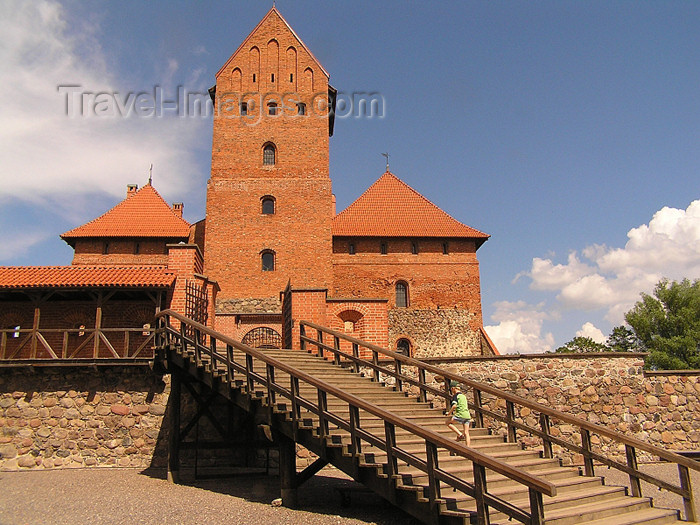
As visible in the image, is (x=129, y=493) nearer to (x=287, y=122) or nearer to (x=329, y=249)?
(x=329, y=249)

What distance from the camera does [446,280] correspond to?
71.5 ft

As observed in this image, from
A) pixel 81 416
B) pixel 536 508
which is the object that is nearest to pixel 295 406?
pixel 536 508

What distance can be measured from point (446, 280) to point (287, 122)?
8.86 m

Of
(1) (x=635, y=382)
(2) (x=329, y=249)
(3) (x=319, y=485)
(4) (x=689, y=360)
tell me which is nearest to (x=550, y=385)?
(1) (x=635, y=382)

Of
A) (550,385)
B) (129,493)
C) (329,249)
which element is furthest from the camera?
(329,249)

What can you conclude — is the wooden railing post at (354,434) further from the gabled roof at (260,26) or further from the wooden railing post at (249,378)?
the gabled roof at (260,26)

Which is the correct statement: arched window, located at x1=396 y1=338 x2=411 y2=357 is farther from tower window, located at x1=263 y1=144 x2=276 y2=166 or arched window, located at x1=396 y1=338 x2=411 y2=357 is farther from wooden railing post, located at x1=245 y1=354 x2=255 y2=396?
wooden railing post, located at x1=245 y1=354 x2=255 y2=396

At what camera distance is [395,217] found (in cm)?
2300

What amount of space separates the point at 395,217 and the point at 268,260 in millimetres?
6199

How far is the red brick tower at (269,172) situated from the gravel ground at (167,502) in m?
10.0

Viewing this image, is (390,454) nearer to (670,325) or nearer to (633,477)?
(633,477)

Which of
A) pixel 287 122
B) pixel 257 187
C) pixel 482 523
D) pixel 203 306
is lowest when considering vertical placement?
pixel 482 523

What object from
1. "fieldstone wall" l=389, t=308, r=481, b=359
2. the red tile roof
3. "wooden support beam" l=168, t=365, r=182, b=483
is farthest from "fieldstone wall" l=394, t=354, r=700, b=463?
"fieldstone wall" l=389, t=308, r=481, b=359

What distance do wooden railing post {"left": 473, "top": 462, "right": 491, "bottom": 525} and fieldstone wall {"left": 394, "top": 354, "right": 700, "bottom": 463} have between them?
20.5ft
